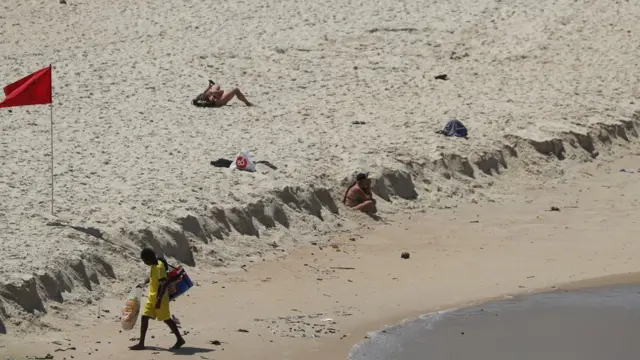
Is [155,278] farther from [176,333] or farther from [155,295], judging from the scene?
[176,333]

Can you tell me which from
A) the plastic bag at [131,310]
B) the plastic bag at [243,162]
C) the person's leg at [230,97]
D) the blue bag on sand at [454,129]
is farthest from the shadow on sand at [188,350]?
the person's leg at [230,97]

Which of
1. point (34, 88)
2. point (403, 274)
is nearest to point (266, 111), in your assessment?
point (403, 274)

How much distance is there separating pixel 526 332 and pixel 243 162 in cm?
508

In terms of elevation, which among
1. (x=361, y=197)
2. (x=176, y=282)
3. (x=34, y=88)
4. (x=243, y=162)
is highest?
(x=34, y=88)

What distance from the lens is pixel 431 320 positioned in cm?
1473

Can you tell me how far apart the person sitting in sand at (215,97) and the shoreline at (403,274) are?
4.22 metres

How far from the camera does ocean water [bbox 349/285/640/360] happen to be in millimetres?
13781

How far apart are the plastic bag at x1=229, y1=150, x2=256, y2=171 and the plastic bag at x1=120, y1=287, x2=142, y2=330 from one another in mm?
5427

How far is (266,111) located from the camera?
2147 centimetres

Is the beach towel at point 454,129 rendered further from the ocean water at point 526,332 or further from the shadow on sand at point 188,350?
the shadow on sand at point 188,350

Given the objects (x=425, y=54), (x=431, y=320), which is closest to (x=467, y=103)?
(x=425, y=54)

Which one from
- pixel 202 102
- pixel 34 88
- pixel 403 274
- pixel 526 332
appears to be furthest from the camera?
pixel 202 102

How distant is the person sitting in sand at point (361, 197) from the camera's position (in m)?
18.2

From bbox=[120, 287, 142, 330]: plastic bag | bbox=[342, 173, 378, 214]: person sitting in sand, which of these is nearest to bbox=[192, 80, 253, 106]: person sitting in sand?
bbox=[342, 173, 378, 214]: person sitting in sand
